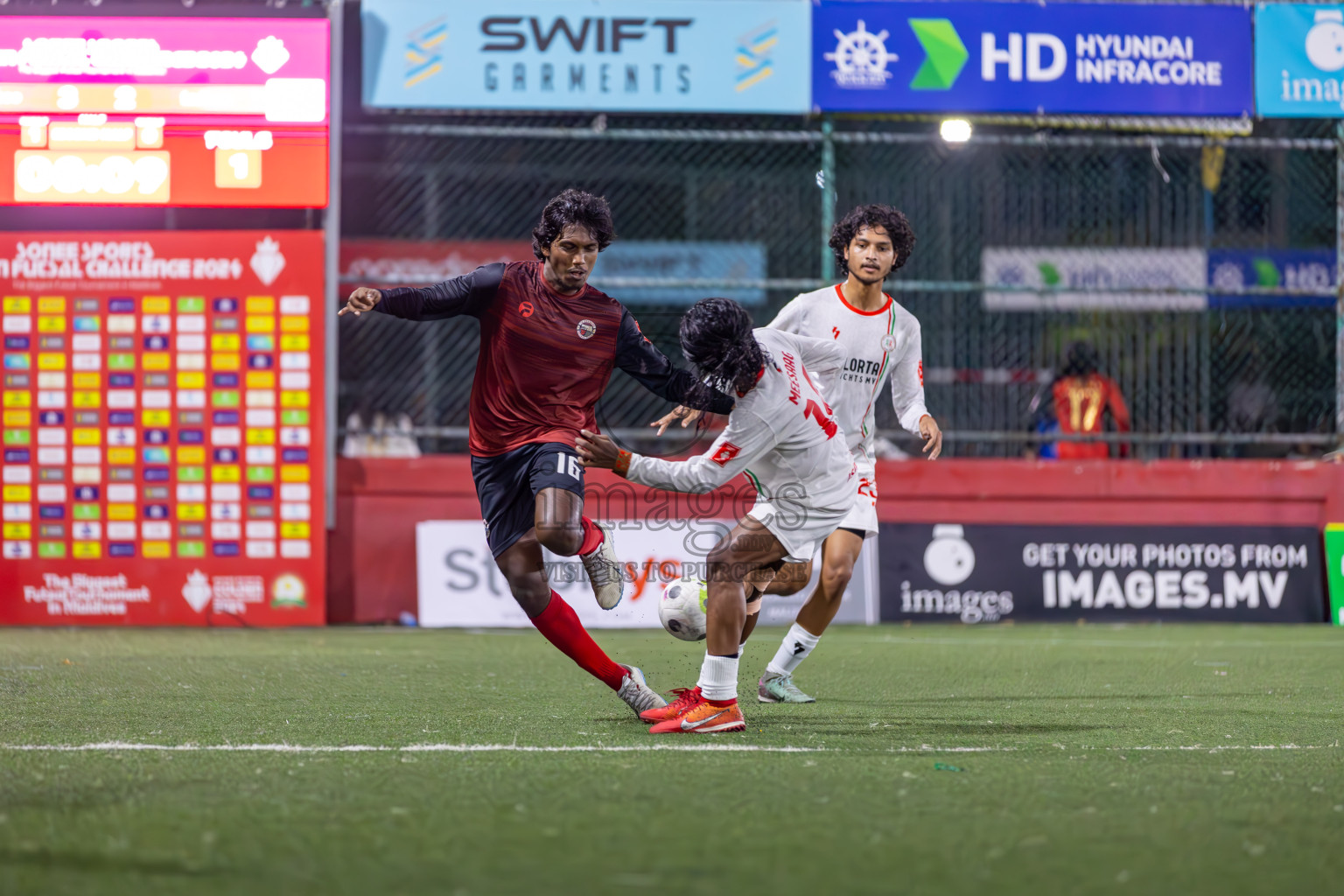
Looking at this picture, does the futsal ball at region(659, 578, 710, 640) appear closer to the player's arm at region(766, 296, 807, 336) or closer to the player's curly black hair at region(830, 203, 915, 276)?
the player's arm at region(766, 296, 807, 336)

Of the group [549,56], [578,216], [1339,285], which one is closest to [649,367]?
[578,216]

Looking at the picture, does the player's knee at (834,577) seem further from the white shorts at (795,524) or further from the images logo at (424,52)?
the images logo at (424,52)

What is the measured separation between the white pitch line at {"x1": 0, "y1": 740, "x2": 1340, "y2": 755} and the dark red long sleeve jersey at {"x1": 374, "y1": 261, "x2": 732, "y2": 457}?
4.44ft

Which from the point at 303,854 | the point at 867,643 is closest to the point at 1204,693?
the point at 867,643

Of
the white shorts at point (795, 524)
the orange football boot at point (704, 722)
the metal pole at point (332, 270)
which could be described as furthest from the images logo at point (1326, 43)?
the orange football boot at point (704, 722)

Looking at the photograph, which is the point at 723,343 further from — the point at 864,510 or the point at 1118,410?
the point at 1118,410

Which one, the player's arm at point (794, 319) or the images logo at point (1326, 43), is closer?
the player's arm at point (794, 319)

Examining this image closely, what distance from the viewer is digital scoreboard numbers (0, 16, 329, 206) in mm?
10859

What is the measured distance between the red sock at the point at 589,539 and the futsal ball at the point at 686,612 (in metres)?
0.35

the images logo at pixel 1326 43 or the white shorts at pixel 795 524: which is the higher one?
the images logo at pixel 1326 43

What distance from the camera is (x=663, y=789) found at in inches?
149

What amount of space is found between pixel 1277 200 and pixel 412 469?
313 inches

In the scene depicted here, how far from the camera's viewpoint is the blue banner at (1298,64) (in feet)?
39.3

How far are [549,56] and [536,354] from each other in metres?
6.51
